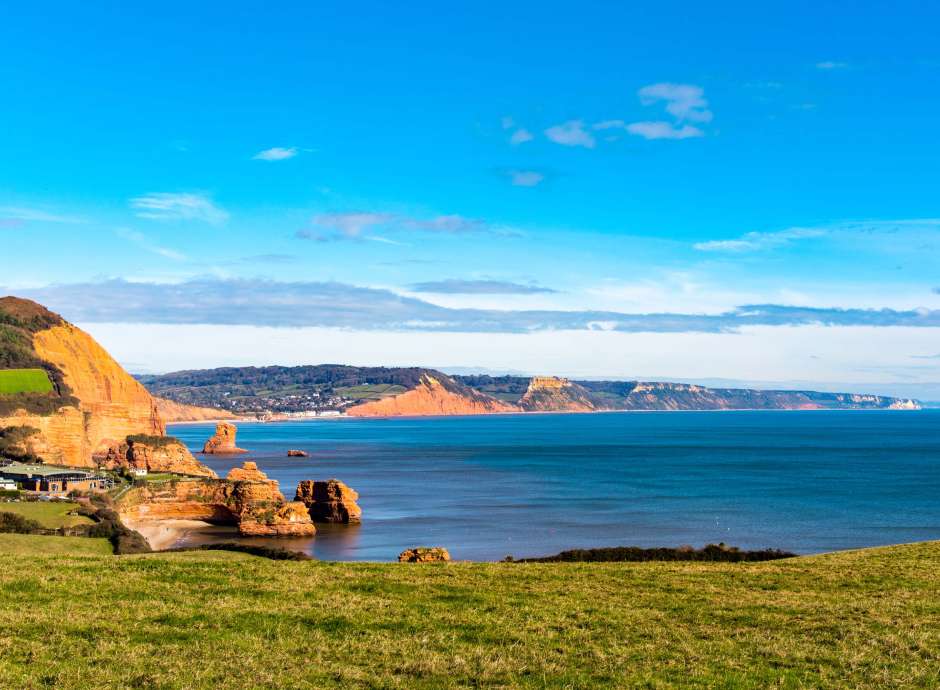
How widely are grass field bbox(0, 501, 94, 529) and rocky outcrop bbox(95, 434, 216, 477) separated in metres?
48.3

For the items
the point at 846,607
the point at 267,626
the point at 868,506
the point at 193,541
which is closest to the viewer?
the point at 267,626

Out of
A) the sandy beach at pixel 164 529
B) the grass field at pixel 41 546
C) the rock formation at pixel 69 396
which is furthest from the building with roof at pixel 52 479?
the grass field at pixel 41 546

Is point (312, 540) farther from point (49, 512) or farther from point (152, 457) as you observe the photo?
point (152, 457)

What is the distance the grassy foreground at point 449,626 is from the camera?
11797 mm

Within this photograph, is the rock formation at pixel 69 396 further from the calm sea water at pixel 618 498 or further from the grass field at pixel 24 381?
the calm sea water at pixel 618 498

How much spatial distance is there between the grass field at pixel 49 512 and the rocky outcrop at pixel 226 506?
37.2ft

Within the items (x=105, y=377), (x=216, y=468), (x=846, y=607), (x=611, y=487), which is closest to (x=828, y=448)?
(x=611, y=487)

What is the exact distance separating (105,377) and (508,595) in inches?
5225

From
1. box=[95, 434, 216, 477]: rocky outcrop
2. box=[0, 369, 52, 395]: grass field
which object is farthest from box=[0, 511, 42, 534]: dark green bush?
box=[0, 369, 52, 395]: grass field

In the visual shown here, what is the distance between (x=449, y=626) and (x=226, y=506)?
191 ft

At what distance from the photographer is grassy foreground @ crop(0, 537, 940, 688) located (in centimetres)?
1180

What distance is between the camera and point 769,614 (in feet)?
53.3

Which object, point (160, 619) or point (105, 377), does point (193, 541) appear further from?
point (105, 377)

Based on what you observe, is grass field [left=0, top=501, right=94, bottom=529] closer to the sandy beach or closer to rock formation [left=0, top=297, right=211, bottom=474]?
the sandy beach
